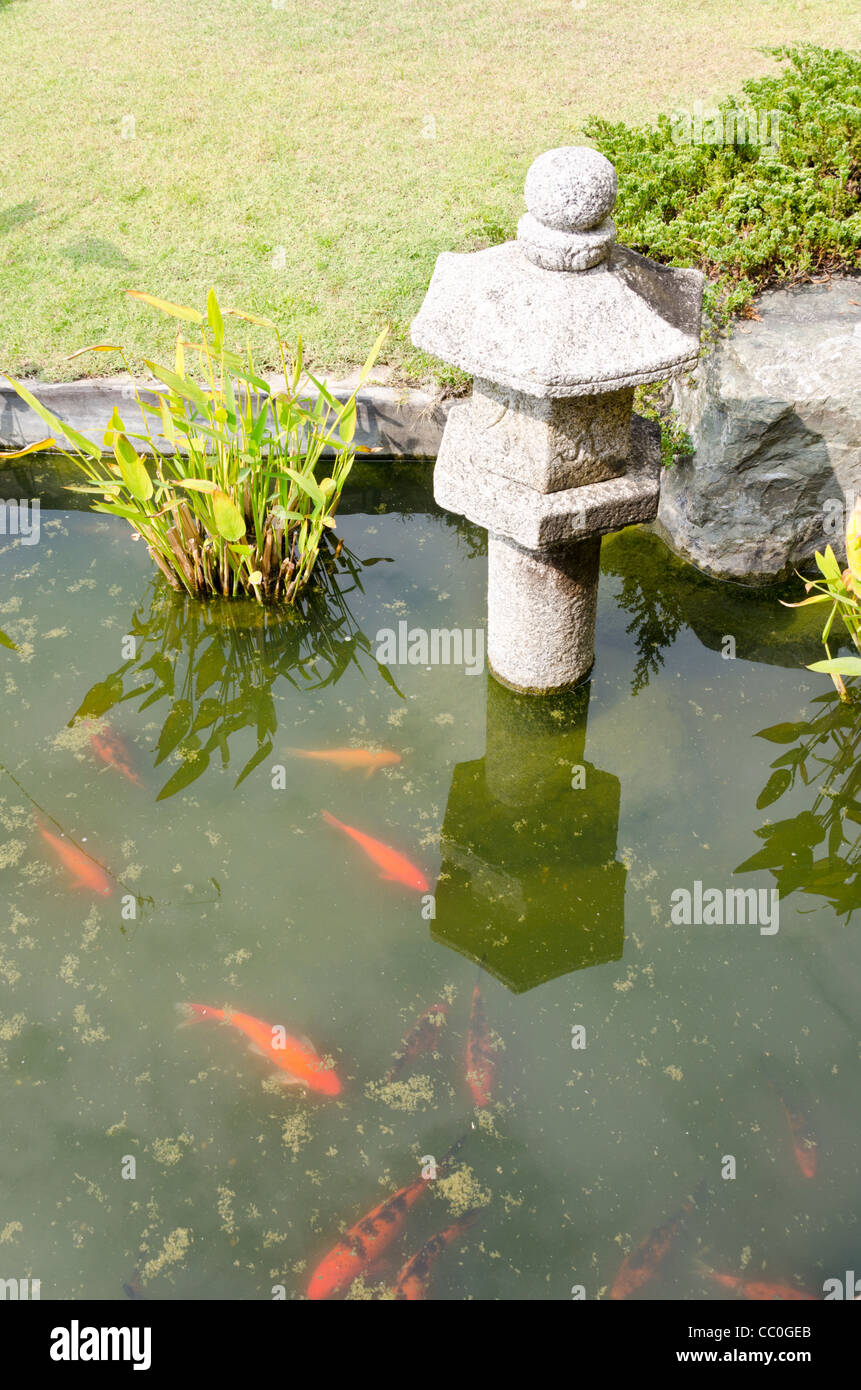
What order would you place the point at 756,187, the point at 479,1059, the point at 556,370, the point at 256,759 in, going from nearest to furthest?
1. the point at 556,370
2. the point at 479,1059
3. the point at 256,759
4. the point at 756,187

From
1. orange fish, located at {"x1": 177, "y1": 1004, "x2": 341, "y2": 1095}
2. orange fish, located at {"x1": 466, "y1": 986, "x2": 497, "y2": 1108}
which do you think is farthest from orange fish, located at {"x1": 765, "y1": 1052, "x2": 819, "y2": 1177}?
orange fish, located at {"x1": 177, "y1": 1004, "x2": 341, "y2": 1095}

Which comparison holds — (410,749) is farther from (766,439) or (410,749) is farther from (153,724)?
(766,439)

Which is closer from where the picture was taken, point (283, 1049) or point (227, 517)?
point (283, 1049)

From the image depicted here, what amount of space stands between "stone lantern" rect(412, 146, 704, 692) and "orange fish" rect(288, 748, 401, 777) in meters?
0.59

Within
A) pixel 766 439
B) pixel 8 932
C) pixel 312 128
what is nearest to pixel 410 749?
pixel 8 932

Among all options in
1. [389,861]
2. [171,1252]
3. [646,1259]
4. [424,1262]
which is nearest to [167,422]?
[389,861]

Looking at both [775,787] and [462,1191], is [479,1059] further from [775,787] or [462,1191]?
[775,787]

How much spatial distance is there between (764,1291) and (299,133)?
5.90m

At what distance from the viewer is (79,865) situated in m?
2.97

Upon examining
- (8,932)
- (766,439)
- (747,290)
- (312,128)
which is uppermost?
(312,128)

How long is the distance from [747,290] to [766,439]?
56 cm

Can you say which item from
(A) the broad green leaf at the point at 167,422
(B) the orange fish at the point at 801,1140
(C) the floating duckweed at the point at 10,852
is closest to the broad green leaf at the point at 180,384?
(A) the broad green leaf at the point at 167,422

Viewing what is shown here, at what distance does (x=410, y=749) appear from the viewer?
3.27 meters

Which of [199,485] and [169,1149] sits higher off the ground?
[199,485]
